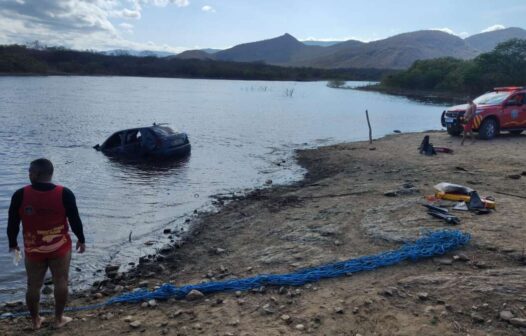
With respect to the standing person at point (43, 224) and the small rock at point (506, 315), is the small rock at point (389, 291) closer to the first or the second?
the small rock at point (506, 315)

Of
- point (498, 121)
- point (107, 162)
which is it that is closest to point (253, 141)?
point (107, 162)

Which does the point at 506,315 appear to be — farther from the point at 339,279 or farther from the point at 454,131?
the point at 454,131

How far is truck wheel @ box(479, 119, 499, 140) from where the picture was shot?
20269 millimetres

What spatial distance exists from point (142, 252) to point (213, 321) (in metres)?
4.24

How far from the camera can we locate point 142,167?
62.8 ft

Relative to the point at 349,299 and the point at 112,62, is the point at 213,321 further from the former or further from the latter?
the point at 112,62

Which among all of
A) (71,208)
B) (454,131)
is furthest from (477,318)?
(454,131)

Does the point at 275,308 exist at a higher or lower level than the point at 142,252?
higher

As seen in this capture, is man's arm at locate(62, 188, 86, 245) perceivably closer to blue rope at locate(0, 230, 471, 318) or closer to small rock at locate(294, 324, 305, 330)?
blue rope at locate(0, 230, 471, 318)

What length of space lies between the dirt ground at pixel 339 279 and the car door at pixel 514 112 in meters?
8.06

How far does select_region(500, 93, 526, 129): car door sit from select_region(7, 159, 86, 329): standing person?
65.4 feet

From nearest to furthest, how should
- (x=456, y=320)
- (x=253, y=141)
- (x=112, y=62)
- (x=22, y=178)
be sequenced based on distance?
(x=456, y=320) < (x=22, y=178) < (x=253, y=141) < (x=112, y=62)

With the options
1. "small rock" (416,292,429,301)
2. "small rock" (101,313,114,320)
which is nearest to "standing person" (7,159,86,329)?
"small rock" (101,313,114,320)

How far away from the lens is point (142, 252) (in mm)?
9281
